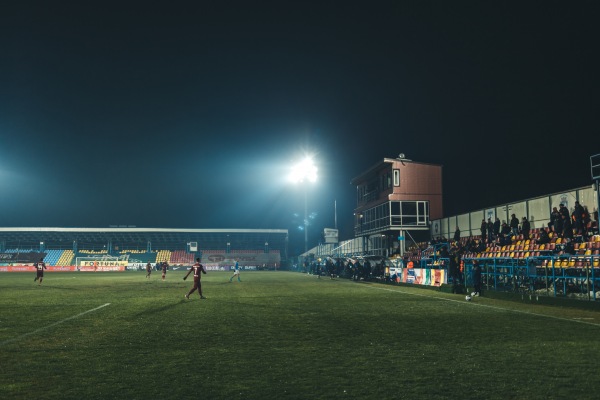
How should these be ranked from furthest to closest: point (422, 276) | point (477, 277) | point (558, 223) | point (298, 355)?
point (422, 276) < point (558, 223) < point (477, 277) < point (298, 355)

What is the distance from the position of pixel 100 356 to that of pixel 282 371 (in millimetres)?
3334

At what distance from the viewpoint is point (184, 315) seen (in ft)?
50.6

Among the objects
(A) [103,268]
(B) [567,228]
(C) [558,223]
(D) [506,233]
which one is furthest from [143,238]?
(B) [567,228]

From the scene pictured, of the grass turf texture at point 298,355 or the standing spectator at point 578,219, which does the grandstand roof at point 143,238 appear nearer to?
the standing spectator at point 578,219

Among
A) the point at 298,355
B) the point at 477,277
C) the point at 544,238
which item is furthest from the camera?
the point at 544,238

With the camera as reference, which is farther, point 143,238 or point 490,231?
point 143,238

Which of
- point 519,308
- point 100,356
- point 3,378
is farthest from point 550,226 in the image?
point 3,378

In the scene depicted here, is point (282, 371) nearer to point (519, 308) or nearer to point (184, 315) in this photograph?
point (184, 315)

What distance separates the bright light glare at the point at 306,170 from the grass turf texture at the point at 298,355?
4033 centimetres

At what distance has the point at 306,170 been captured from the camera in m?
55.9

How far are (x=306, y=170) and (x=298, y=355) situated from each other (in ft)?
156

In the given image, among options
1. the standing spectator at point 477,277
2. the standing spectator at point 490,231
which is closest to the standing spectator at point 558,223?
the standing spectator at point 477,277

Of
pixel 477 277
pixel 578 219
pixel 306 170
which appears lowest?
pixel 477 277

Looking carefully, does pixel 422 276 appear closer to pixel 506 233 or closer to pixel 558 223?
pixel 506 233
